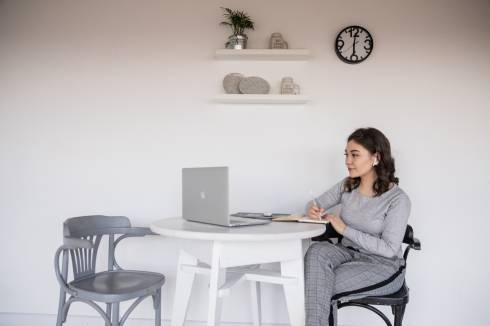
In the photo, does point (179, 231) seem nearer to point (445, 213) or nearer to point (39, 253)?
point (39, 253)

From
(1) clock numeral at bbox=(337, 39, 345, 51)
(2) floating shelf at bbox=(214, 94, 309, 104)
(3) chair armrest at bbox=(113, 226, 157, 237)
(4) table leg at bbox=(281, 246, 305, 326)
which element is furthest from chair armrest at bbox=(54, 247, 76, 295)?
(1) clock numeral at bbox=(337, 39, 345, 51)

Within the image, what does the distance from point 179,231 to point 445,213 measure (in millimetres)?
1824

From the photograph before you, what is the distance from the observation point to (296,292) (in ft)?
5.87

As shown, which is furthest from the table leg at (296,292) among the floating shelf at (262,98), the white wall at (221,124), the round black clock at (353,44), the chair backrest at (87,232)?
the round black clock at (353,44)

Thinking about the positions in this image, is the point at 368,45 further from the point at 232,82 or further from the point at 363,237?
the point at 363,237

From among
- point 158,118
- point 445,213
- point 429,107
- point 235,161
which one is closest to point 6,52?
point 158,118

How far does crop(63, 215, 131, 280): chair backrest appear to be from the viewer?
6.88 ft

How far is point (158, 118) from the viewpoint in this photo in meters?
2.72

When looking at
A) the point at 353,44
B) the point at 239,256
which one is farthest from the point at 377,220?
the point at 353,44

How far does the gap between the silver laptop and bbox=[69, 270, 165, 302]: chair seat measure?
15.5 inches

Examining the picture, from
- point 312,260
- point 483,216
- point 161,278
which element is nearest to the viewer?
point 312,260

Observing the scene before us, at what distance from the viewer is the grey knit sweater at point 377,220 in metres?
1.85

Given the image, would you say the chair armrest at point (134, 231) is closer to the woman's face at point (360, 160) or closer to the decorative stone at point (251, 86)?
the decorative stone at point (251, 86)

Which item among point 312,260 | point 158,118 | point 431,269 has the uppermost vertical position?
point 158,118
